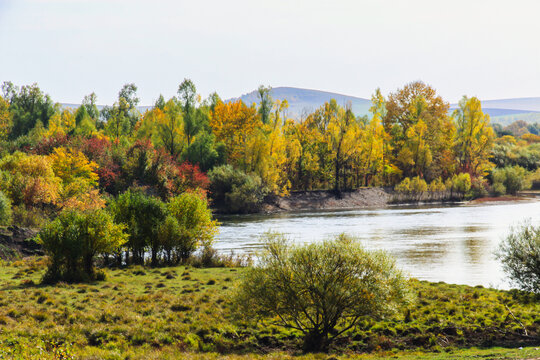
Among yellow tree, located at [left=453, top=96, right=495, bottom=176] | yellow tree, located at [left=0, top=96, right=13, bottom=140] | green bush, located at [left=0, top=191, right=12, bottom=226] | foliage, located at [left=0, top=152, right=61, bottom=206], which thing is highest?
yellow tree, located at [left=0, top=96, right=13, bottom=140]

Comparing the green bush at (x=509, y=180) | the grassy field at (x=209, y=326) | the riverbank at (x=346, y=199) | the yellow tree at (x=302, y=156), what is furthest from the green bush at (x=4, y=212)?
the green bush at (x=509, y=180)

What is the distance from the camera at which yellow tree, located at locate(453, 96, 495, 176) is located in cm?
10606

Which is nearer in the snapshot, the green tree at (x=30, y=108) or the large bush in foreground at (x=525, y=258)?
the large bush in foreground at (x=525, y=258)

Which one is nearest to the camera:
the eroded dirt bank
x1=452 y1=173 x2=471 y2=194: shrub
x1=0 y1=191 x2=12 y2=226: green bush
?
x1=0 y1=191 x2=12 y2=226: green bush

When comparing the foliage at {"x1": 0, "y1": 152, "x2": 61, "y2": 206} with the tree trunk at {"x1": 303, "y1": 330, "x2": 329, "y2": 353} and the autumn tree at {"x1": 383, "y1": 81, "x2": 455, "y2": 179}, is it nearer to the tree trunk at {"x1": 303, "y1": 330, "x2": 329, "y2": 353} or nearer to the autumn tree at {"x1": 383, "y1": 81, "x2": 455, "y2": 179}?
the tree trunk at {"x1": 303, "y1": 330, "x2": 329, "y2": 353}

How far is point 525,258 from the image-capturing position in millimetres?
21797

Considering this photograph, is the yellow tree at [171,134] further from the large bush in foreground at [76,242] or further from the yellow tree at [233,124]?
the large bush in foreground at [76,242]

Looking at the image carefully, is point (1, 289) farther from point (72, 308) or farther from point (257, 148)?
point (257, 148)

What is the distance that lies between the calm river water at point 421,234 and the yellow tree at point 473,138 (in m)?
26.5

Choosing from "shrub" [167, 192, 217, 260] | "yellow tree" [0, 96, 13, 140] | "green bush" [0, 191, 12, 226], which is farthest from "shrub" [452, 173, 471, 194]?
"yellow tree" [0, 96, 13, 140]

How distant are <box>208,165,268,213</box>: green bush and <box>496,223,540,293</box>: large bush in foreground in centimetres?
5831

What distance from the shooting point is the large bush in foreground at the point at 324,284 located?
18125 mm

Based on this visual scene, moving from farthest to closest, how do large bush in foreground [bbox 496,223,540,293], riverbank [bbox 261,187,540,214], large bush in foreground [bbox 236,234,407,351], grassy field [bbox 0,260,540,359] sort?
riverbank [bbox 261,187,540,214] → large bush in foreground [bbox 496,223,540,293] → large bush in foreground [bbox 236,234,407,351] → grassy field [bbox 0,260,540,359]

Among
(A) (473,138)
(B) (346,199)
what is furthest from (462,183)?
(B) (346,199)
